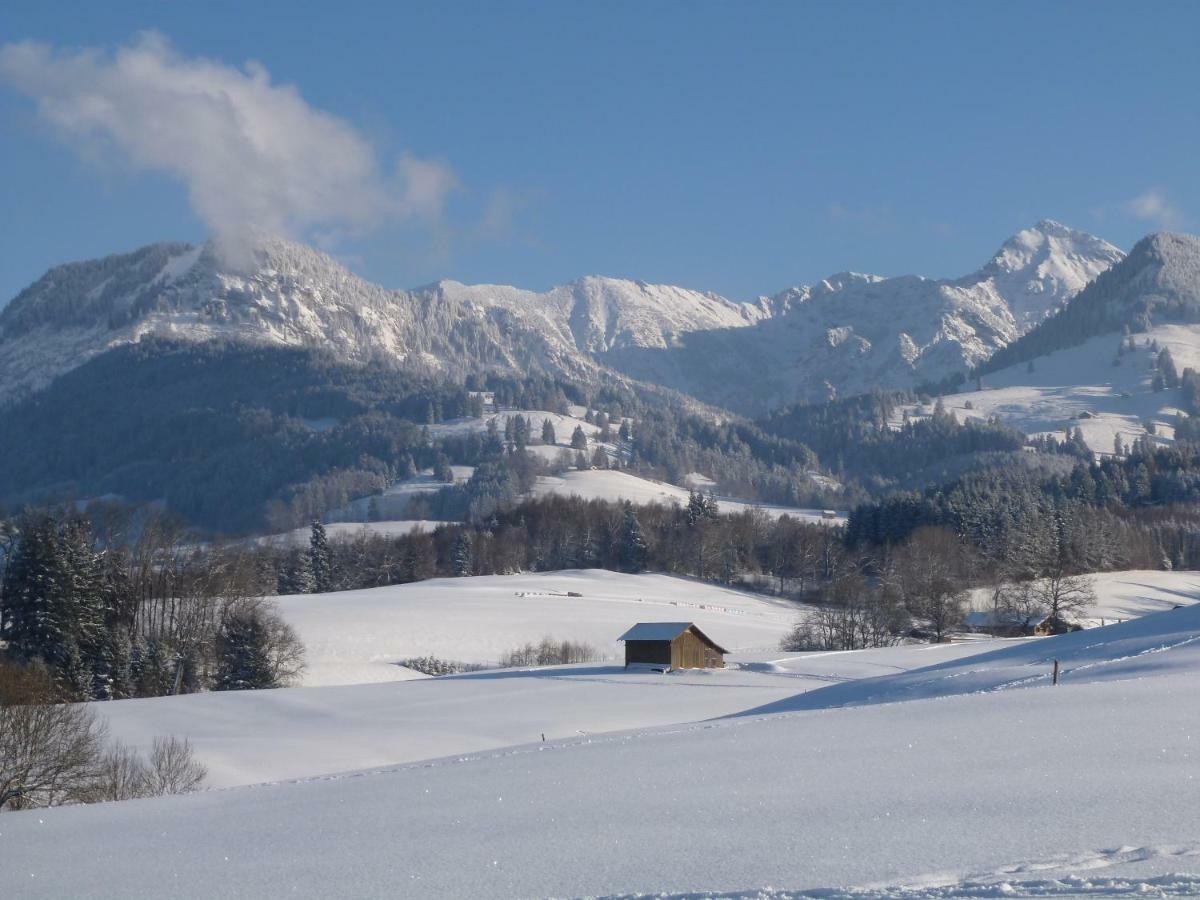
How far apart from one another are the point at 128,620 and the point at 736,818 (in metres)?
60.4

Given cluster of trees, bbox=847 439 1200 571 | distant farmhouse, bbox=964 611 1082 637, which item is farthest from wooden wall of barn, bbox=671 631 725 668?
cluster of trees, bbox=847 439 1200 571

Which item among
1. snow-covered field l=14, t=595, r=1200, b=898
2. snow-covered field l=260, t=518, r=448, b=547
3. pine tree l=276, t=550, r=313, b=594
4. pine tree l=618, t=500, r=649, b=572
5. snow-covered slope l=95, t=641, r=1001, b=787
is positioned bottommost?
snow-covered slope l=95, t=641, r=1001, b=787

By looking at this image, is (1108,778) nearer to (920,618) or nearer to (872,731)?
(872,731)

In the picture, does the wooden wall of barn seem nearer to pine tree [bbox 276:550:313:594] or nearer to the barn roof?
the barn roof

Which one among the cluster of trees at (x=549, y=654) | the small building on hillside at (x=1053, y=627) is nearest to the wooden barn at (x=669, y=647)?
the cluster of trees at (x=549, y=654)

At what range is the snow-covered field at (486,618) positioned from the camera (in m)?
75.6

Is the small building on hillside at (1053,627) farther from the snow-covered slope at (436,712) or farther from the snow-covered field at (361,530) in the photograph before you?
the snow-covered field at (361,530)

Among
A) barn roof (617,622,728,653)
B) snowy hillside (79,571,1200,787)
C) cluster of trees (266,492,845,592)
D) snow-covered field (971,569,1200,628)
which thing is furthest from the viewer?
cluster of trees (266,492,845,592)

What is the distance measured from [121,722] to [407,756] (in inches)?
572

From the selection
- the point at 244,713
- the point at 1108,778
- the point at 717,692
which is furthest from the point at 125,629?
the point at 1108,778

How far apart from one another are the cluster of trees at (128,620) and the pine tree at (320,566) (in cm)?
4370

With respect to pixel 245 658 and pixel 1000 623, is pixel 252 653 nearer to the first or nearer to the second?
pixel 245 658

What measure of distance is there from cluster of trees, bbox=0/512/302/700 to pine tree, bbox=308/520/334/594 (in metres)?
43.7

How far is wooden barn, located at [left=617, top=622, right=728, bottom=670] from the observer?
215ft
